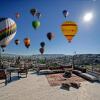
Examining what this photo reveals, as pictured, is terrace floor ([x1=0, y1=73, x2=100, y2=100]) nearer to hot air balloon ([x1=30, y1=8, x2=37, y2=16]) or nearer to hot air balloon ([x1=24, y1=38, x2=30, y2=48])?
hot air balloon ([x1=30, y1=8, x2=37, y2=16])

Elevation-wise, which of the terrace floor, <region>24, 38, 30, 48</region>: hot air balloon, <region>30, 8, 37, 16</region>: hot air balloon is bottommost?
the terrace floor

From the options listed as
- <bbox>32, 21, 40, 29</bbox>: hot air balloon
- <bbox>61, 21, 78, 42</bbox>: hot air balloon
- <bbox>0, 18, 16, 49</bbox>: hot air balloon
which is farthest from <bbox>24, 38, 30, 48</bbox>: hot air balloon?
<bbox>61, 21, 78, 42</bbox>: hot air balloon

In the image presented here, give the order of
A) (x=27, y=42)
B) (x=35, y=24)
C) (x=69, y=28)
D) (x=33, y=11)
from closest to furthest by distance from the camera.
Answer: (x=69, y=28) < (x=33, y=11) < (x=35, y=24) < (x=27, y=42)

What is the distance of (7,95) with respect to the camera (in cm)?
1096

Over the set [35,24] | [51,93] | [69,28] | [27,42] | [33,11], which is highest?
[33,11]

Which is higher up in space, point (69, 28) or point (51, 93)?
point (69, 28)

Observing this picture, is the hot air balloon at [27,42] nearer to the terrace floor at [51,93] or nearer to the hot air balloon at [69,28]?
the hot air balloon at [69,28]

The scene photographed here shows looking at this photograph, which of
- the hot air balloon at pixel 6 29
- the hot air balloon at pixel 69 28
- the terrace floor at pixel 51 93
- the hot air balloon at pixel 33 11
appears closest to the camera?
the terrace floor at pixel 51 93

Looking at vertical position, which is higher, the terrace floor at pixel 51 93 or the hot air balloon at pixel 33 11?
the hot air balloon at pixel 33 11

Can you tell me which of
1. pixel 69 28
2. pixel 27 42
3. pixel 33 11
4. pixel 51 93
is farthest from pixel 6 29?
pixel 27 42

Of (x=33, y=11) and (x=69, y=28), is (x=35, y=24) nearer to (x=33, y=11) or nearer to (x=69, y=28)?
(x=33, y=11)

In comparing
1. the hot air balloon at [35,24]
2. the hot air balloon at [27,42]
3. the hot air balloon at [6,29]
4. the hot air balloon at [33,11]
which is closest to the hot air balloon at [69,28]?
the hot air balloon at [6,29]

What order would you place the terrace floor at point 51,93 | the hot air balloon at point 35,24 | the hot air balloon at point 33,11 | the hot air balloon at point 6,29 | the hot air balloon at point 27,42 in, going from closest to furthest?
1. the terrace floor at point 51,93
2. the hot air balloon at point 6,29
3. the hot air balloon at point 33,11
4. the hot air balloon at point 35,24
5. the hot air balloon at point 27,42

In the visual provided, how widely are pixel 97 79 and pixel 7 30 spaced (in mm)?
11192
